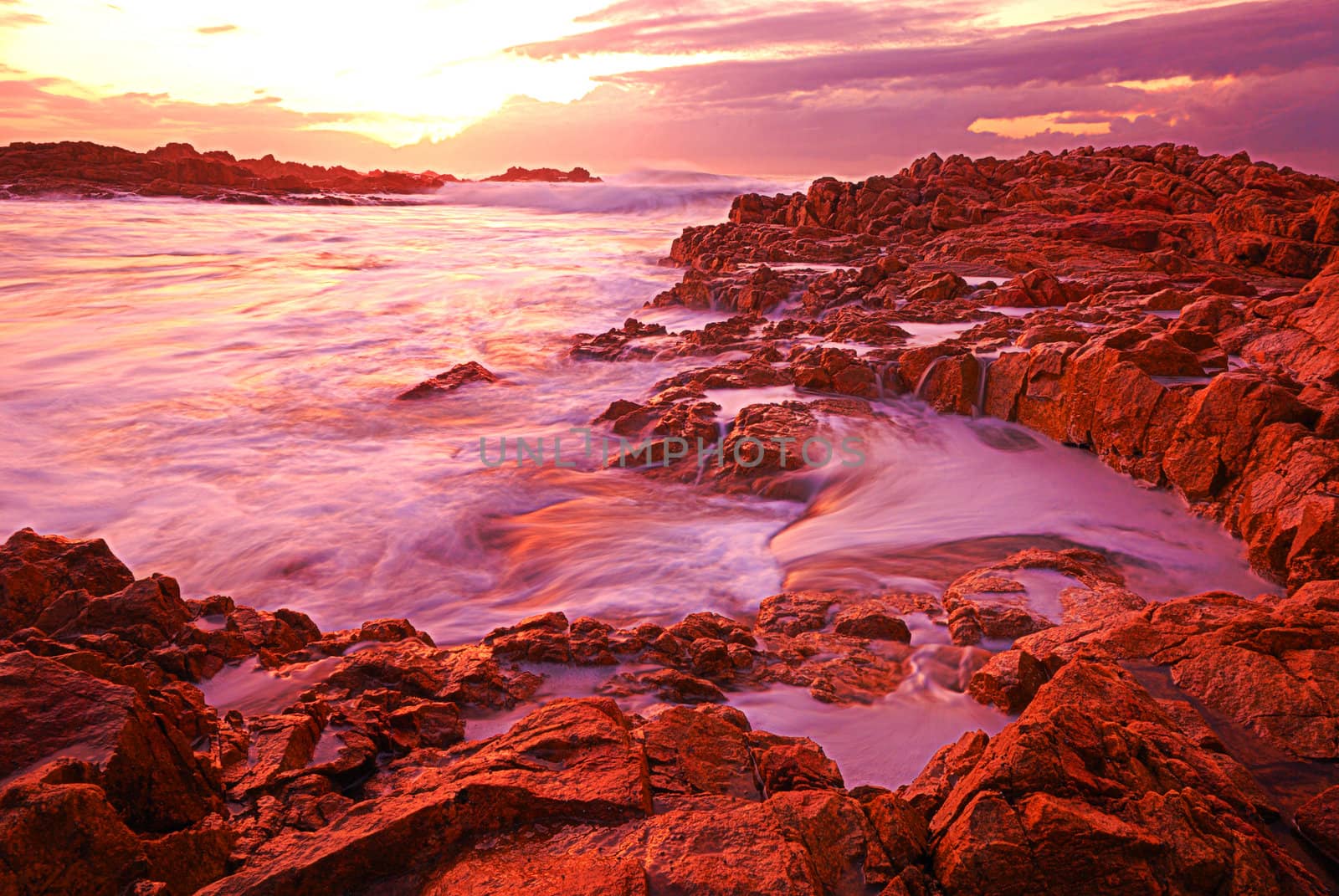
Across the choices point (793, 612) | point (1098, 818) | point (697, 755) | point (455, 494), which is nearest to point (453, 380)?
point (455, 494)

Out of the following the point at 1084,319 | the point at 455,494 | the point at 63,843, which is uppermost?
the point at 1084,319

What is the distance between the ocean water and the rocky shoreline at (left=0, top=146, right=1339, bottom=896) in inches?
13.3

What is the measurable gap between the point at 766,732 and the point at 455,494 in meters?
5.11

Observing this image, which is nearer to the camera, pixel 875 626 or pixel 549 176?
pixel 875 626

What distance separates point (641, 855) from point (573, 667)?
202cm

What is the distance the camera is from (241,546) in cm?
648

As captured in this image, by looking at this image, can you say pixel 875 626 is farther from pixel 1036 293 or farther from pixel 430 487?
pixel 1036 293

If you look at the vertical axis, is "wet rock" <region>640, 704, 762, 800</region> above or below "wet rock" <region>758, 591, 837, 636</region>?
above

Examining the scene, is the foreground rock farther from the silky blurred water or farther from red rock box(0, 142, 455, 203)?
red rock box(0, 142, 455, 203)

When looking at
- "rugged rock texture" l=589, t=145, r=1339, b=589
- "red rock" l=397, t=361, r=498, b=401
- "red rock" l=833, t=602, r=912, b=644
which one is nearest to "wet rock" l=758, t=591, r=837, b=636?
"red rock" l=833, t=602, r=912, b=644

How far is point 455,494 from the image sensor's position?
25.1ft

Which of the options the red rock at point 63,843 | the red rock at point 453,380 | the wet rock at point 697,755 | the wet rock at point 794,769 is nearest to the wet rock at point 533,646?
the wet rock at point 697,755

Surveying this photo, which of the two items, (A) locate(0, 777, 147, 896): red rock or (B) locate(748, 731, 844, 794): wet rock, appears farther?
(B) locate(748, 731, 844, 794): wet rock

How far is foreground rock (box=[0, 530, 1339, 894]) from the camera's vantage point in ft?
6.57
